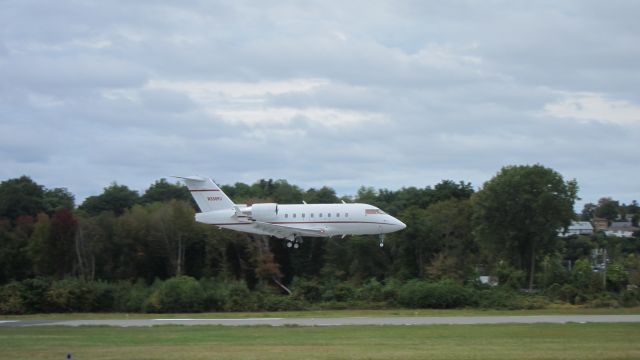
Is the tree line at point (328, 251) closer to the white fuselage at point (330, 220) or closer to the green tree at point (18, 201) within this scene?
the white fuselage at point (330, 220)

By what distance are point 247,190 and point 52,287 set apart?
137 feet

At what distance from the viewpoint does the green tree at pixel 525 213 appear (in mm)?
71438

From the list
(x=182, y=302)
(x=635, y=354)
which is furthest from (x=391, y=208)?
(x=635, y=354)

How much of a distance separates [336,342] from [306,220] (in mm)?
26253

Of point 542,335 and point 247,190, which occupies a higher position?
point 247,190

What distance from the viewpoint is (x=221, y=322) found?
4512cm

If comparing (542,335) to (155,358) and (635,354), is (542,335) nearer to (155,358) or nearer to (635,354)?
(635,354)

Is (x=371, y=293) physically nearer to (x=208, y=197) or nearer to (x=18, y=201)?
(x=208, y=197)

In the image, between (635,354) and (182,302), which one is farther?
(182,302)

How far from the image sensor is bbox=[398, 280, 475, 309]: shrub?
55.3 m

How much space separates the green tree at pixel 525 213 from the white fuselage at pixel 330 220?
1717 cm

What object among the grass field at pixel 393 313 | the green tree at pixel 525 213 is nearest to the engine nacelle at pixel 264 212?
the grass field at pixel 393 313

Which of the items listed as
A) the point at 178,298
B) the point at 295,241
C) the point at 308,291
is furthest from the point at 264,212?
the point at 178,298

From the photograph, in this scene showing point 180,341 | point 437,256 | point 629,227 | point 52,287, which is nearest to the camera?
point 180,341
